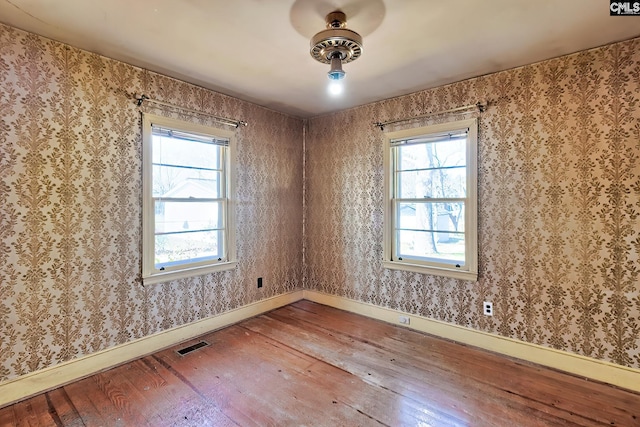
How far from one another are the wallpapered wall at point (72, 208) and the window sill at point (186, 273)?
7cm

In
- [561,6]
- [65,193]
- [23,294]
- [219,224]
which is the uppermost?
[561,6]

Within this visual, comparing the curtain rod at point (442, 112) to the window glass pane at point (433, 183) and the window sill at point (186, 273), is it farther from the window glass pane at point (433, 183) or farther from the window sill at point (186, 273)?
the window sill at point (186, 273)

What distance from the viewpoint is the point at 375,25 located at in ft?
6.60

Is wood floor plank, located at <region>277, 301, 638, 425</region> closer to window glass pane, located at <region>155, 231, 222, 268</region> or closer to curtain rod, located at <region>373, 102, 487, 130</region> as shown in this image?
window glass pane, located at <region>155, 231, 222, 268</region>

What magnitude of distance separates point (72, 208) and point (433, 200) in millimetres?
3198

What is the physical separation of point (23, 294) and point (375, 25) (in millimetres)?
3041

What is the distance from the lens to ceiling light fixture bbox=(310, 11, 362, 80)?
1870 mm

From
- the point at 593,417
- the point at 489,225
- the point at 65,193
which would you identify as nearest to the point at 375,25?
the point at 489,225

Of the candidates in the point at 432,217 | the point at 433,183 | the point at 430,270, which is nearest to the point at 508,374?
the point at 430,270

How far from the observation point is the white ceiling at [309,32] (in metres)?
1.83

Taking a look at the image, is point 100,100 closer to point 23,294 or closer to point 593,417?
point 23,294

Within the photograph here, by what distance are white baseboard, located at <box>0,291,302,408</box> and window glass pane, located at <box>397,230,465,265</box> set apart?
6.40 feet

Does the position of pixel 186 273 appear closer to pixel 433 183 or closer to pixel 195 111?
pixel 195 111

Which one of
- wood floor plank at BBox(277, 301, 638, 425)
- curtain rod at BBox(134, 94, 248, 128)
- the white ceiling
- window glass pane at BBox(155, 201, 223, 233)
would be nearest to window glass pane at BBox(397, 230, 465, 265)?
wood floor plank at BBox(277, 301, 638, 425)
